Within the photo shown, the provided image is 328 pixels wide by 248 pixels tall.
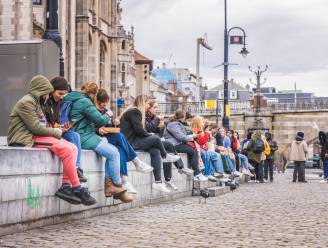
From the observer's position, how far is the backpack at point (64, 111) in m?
11.1

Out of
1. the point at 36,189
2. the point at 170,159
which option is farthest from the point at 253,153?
the point at 36,189

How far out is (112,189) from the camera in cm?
1170

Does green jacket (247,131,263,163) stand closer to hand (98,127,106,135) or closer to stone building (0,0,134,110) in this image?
stone building (0,0,134,110)

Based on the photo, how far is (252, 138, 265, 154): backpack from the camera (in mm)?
28438

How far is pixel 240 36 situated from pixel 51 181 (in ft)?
103

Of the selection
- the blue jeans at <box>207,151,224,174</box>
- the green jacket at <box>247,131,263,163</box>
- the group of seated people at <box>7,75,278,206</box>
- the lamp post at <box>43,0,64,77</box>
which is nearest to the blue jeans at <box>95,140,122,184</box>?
the group of seated people at <box>7,75,278,206</box>

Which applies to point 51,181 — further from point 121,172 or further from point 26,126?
point 121,172

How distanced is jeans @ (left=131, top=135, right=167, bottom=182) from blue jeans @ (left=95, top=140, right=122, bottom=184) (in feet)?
8.29

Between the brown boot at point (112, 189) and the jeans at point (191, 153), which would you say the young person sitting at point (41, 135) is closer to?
the brown boot at point (112, 189)

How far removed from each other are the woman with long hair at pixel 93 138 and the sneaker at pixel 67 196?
1472 mm

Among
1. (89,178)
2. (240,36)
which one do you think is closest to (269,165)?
(240,36)

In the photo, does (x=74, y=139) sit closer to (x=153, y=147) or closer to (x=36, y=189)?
(x=36, y=189)

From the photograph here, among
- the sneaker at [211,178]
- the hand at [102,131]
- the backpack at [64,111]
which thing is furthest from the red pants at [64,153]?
the sneaker at [211,178]

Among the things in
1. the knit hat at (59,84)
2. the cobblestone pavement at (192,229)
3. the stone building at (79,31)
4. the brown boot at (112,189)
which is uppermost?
the stone building at (79,31)
